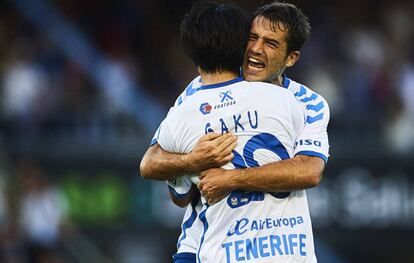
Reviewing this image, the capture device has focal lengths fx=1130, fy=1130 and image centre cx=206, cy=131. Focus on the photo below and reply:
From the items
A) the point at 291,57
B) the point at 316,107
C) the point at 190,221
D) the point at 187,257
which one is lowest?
the point at 187,257

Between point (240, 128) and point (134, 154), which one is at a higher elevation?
point (134, 154)

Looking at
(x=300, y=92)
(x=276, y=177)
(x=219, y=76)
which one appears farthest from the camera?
(x=300, y=92)

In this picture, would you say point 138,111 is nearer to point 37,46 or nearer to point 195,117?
point 37,46

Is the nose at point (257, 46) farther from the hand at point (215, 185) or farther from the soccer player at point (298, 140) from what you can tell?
the hand at point (215, 185)

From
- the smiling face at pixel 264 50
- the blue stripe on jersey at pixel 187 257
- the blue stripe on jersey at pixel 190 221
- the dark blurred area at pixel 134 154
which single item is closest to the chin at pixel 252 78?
the smiling face at pixel 264 50

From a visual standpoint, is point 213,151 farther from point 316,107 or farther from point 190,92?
point 316,107

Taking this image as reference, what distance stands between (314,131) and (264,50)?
0.46 metres

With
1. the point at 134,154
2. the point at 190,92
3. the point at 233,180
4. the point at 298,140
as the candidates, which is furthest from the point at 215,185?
the point at 134,154

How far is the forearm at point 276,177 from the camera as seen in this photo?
522cm

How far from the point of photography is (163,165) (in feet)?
18.0

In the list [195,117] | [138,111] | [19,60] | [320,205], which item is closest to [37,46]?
[19,60]

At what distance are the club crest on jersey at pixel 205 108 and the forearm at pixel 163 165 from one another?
0.78ft

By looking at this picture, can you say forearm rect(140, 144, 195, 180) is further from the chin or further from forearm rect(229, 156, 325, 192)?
the chin

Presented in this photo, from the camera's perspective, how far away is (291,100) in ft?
17.4
